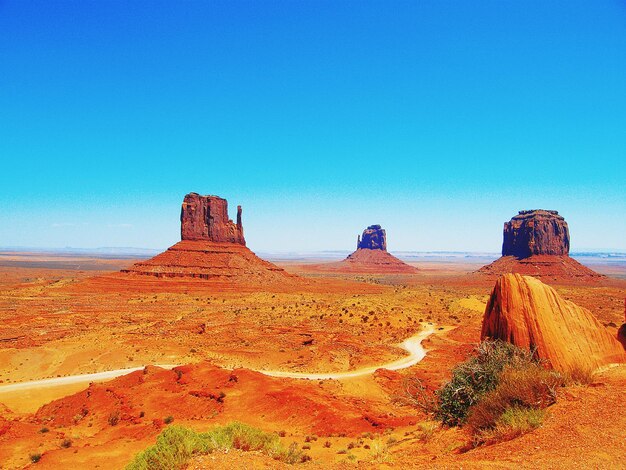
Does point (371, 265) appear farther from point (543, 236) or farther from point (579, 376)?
point (579, 376)

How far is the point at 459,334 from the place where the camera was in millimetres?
37094

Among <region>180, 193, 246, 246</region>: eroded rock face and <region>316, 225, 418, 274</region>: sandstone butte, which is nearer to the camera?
<region>180, 193, 246, 246</region>: eroded rock face

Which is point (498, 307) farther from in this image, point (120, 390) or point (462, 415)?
point (120, 390)

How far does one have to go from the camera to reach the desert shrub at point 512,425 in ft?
29.9

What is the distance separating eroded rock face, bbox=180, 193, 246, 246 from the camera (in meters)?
87.1

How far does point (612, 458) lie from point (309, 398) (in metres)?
13.5

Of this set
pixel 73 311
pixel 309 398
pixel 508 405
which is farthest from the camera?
pixel 73 311

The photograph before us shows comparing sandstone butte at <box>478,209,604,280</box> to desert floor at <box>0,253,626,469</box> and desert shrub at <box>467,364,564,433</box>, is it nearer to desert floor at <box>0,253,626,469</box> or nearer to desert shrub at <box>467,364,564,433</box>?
desert floor at <box>0,253,626,469</box>

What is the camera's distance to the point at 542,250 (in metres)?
107

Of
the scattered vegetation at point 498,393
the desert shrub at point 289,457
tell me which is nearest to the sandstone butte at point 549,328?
the scattered vegetation at point 498,393

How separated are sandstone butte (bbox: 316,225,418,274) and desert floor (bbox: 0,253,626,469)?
361 feet

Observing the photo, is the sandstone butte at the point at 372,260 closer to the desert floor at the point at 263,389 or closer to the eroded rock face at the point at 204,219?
the eroded rock face at the point at 204,219

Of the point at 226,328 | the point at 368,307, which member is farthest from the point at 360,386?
the point at 368,307

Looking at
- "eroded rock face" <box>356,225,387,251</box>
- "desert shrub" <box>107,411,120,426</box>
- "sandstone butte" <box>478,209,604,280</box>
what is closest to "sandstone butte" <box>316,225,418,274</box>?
"eroded rock face" <box>356,225,387,251</box>
